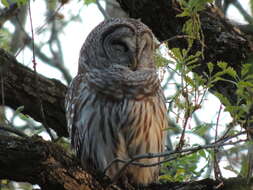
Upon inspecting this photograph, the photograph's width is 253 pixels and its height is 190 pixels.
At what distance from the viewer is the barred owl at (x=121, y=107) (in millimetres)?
4625

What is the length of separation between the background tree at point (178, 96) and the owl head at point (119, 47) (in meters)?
0.18

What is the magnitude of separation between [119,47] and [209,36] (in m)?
0.83

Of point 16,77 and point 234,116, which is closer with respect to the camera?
point 234,116

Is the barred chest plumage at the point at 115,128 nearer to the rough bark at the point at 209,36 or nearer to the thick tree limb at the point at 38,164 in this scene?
the rough bark at the point at 209,36

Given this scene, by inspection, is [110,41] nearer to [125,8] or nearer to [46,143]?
[125,8]

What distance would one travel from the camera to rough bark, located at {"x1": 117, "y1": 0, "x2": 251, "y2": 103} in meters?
4.91

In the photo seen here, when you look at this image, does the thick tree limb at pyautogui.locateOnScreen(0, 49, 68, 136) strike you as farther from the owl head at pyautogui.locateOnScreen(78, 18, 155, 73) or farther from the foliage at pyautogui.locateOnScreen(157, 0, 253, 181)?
the foliage at pyautogui.locateOnScreen(157, 0, 253, 181)

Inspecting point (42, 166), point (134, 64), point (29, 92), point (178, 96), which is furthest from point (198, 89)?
point (29, 92)

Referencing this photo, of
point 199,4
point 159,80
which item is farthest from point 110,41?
point 199,4

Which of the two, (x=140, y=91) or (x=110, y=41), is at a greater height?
(x=110, y=41)

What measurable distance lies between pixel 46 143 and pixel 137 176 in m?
1.63

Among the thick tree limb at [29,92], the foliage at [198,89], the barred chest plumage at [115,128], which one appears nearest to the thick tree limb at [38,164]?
the foliage at [198,89]

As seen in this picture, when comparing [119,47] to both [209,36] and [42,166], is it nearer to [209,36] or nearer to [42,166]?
[209,36]

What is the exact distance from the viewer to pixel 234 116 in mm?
3271
